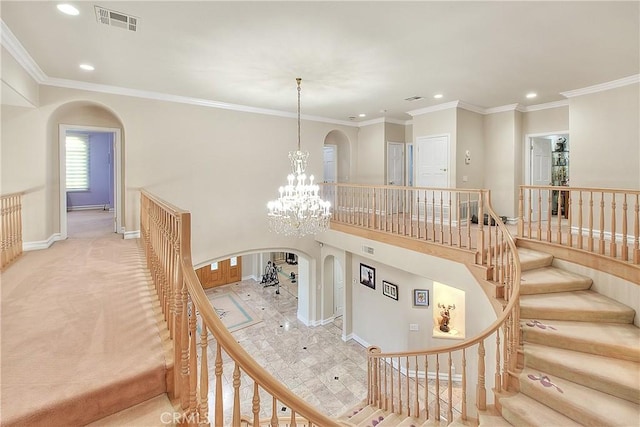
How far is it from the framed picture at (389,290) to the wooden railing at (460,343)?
4.83 ft

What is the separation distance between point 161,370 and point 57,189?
17.0ft

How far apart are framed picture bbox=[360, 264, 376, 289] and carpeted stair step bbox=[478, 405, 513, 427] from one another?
184 inches

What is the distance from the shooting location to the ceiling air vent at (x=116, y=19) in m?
2.95

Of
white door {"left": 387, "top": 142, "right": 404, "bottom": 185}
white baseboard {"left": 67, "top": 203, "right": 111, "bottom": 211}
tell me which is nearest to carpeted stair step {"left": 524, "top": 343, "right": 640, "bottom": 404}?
white door {"left": 387, "top": 142, "right": 404, "bottom": 185}

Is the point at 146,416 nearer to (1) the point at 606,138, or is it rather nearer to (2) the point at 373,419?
(2) the point at 373,419

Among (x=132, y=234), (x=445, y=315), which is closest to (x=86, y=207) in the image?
(x=132, y=234)

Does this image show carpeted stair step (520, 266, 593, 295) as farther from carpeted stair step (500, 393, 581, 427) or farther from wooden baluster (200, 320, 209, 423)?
wooden baluster (200, 320, 209, 423)

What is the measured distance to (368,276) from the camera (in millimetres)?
7816

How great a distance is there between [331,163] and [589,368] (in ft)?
24.6

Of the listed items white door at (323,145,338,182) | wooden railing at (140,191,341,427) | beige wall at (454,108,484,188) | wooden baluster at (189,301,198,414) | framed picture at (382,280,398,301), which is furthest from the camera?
white door at (323,145,338,182)

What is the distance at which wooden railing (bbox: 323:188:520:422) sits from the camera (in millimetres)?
3051

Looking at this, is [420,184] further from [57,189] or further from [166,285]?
[57,189]

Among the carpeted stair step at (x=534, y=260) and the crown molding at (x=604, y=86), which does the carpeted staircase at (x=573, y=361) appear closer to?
the carpeted stair step at (x=534, y=260)

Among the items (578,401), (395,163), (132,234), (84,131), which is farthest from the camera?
(395,163)
